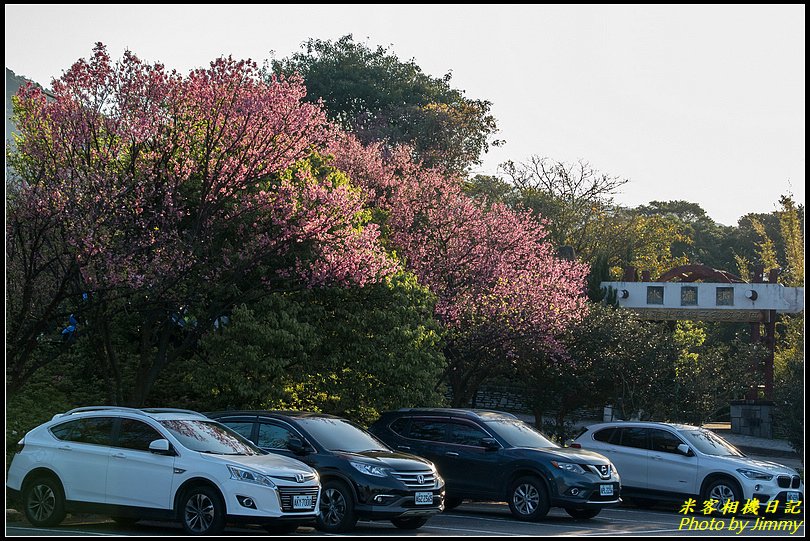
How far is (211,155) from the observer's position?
70.0 ft

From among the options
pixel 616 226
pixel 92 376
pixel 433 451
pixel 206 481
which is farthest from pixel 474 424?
pixel 616 226

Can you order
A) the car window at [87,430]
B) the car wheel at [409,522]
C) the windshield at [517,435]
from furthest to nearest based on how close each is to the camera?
the windshield at [517,435] → the car wheel at [409,522] → the car window at [87,430]

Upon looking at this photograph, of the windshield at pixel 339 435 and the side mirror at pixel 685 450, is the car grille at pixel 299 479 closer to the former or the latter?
the windshield at pixel 339 435

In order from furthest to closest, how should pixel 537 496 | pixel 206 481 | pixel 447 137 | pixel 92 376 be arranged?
1. pixel 447 137
2. pixel 92 376
3. pixel 537 496
4. pixel 206 481

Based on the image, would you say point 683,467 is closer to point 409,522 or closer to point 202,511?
point 409,522

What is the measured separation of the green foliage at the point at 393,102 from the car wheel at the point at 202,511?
3683 cm

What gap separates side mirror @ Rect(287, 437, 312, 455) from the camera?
52.1 ft

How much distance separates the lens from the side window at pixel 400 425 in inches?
744

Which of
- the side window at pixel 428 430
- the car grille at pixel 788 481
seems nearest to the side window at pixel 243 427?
the side window at pixel 428 430

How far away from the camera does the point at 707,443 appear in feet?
67.0

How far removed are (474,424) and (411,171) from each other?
55.3 ft

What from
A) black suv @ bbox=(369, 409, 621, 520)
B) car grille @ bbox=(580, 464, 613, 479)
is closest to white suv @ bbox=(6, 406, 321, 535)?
black suv @ bbox=(369, 409, 621, 520)

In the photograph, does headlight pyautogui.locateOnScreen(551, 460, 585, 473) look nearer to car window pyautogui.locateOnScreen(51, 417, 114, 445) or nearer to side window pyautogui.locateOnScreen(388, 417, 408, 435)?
side window pyautogui.locateOnScreen(388, 417, 408, 435)

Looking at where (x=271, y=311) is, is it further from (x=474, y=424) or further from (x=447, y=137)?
(x=447, y=137)
